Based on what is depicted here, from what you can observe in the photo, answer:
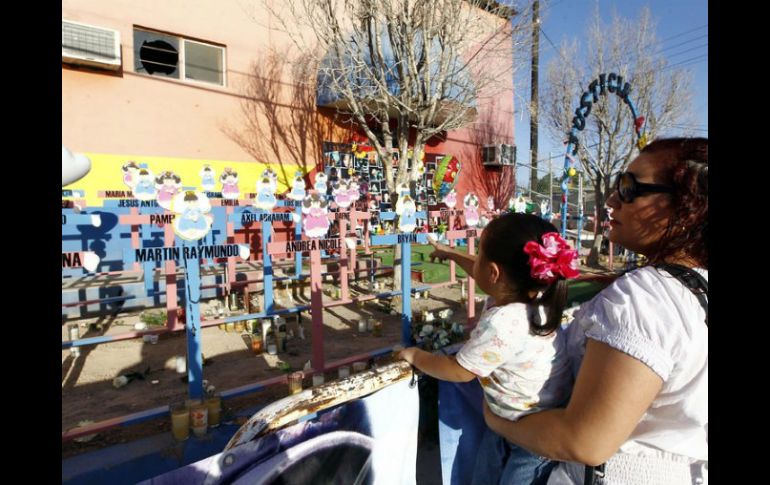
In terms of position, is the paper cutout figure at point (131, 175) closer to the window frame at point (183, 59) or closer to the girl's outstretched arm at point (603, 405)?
the window frame at point (183, 59)

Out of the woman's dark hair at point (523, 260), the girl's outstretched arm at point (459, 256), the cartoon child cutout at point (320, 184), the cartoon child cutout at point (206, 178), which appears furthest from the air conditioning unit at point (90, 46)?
the woman's dark hair at point (523, 260)

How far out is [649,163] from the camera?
111 cm

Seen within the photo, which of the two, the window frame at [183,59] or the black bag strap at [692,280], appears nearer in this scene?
the black bag strap at [692,280]

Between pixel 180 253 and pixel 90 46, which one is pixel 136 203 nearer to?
pixel 180 253

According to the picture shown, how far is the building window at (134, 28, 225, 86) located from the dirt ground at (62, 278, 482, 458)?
19.0 feet


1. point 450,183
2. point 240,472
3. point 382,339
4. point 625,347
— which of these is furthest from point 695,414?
point 450,183

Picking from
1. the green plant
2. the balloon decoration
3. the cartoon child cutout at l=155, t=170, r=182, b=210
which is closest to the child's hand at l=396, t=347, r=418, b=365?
the cartoon child cutout at l=155, t=170, r=182, b=210

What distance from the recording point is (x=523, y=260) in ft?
4.70

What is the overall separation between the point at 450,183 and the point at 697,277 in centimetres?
1417

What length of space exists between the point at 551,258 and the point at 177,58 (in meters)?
10.8

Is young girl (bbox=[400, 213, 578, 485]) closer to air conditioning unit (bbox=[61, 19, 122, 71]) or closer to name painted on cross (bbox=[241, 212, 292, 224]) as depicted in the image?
name painted on cross (bbox=[241, 212, 292, 224])

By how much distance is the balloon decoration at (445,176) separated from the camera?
1461 centimetres

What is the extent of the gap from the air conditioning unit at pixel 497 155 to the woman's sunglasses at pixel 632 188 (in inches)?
602

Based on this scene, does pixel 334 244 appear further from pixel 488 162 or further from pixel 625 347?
pixel 488 162
